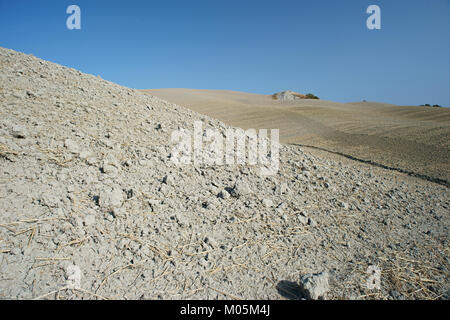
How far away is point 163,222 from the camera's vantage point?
235 centimetres

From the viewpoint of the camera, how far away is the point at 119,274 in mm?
1861

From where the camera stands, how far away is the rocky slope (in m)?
1.85

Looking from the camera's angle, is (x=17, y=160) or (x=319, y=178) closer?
(x=17, y=160)

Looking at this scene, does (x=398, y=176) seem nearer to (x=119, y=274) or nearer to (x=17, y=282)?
(x=119, y=274)

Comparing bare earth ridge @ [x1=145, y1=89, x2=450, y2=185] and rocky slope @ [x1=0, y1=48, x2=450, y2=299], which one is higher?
bare earth ridge @ [x1=145, y1=89, x2=450, y2=185]

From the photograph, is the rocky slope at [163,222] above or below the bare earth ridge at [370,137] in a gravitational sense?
below

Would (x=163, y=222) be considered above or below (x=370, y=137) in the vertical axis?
below

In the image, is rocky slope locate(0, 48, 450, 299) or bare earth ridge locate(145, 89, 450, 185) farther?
bare earth ridge locate(145, 89, 450, 185)

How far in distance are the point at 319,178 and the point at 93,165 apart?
3.32 m

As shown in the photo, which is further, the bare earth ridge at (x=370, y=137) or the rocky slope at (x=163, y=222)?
the bare earth ridge at (x=370, y=137)

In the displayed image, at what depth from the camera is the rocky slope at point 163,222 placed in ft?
6.08

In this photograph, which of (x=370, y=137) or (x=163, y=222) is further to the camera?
(x=370, y=137)
